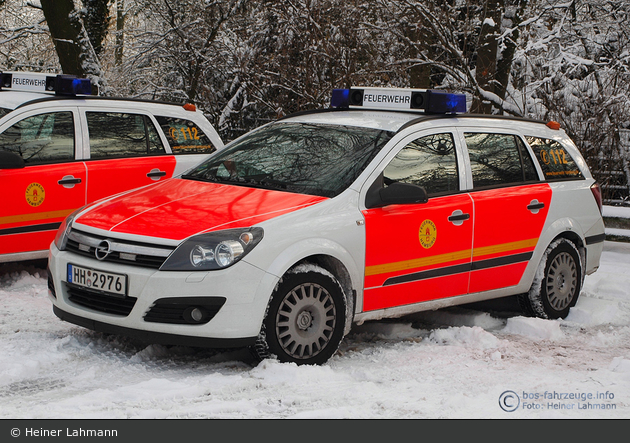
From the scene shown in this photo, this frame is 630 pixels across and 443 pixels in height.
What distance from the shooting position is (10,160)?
23.0 feet

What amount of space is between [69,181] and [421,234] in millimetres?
3453

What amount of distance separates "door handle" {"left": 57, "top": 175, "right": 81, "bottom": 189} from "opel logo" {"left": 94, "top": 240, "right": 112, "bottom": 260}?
103 inches

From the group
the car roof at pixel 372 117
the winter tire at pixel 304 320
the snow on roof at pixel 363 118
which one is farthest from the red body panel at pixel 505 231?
the winter tire at pixel 304 320

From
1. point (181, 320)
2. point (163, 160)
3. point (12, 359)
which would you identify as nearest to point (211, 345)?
point (181, 320)

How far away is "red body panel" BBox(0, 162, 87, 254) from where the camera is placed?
23.0 ft

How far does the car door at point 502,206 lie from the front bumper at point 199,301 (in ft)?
6.61

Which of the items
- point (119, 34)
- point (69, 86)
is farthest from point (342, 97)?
point (119, 34)

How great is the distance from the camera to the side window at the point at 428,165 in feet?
18.6

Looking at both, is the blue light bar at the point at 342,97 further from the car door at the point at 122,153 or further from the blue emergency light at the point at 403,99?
the car door at the point at 122,153

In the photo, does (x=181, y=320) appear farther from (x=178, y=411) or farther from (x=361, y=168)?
(x=361, y=168)

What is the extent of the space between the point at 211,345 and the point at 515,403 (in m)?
1.75

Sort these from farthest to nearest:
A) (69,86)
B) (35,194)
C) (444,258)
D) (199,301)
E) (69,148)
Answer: (69,86) → (69,148) → (35,194) → (444,258) → (199,301)

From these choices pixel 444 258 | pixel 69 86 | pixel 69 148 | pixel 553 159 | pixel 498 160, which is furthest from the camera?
pixel 69 86

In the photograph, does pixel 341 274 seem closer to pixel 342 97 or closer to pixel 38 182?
pixel 342 97
